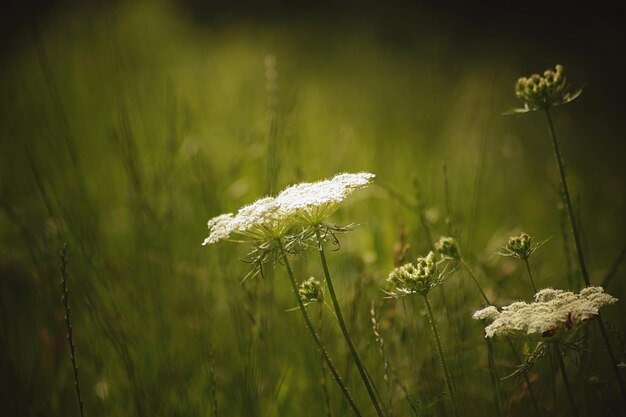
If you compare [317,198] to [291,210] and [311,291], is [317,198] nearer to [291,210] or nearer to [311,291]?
[291,210]

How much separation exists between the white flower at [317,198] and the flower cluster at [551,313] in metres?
0.45

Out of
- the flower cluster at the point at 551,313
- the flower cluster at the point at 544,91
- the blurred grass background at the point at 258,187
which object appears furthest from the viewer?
the blurred grass background at the point at 258,187

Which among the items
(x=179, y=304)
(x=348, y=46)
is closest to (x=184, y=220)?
(x=179, y=304)

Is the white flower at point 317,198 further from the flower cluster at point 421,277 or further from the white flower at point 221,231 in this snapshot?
the flower cluster at point 421,277

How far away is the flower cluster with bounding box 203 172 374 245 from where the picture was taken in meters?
1.25

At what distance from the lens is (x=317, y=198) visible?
4.06 ft

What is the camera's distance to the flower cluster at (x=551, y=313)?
42.9 inches

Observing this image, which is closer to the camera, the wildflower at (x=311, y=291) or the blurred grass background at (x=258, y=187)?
the wildflower at (x=311, y=291)

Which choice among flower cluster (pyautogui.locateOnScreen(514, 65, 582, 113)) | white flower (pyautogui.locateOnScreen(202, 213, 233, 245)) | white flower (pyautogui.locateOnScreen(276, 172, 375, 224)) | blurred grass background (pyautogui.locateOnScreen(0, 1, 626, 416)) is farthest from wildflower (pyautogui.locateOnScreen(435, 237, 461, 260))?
white flower (pyautogui.locateOnScreen(202, 213, 233, 245))

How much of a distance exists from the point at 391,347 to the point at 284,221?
1.16 metres

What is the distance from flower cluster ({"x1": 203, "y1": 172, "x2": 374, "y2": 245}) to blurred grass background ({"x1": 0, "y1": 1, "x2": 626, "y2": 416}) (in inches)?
11.3

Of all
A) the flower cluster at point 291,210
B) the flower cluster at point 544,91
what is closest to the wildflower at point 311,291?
the flower cluster at point 291,210

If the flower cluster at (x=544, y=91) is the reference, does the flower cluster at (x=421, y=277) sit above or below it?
below

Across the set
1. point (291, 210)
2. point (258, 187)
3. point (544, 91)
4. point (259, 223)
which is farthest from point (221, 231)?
point (258, 187)
